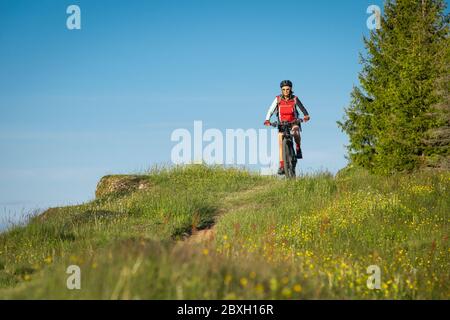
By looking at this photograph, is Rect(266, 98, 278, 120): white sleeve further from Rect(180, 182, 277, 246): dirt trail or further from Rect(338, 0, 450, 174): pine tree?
Rect(338, 0, 450, 174): pine tree

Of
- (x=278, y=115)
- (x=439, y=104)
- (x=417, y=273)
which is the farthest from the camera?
(x=439, y=104)

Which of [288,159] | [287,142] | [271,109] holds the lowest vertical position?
[288,159]

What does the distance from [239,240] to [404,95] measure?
12.8 meters

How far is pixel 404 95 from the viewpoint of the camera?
62.1 feet

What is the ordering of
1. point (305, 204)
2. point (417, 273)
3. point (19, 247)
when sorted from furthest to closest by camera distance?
point (305, 204) → point (19, 247) → point (417, 273)

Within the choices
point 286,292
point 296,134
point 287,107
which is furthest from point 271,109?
point 286,292

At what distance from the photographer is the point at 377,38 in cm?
2336

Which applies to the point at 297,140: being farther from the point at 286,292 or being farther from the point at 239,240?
the point at 286,292

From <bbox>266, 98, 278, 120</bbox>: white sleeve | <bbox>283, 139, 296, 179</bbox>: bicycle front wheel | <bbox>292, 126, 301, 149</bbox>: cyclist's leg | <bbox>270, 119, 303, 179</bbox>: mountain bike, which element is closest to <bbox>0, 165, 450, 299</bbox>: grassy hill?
<bbox>283, 139, 296, 179</bbox>: bicycle front wheel

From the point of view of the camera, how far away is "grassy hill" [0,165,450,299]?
14.3 ft

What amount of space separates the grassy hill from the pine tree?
2102mm
